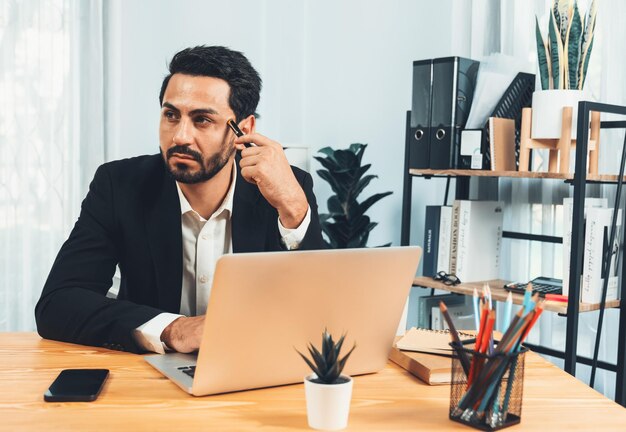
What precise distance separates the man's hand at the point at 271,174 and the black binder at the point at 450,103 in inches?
39.4

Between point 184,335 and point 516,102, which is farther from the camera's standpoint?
point 516,102

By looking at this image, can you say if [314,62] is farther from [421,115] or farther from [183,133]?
[183,133]

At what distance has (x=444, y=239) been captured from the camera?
2664 millimetres

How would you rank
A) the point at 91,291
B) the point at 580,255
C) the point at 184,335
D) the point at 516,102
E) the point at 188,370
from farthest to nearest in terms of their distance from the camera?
1. the point at 516,102
2. the point at 580,255
3. the point at 91,291
4. the point at 184,335
5. the point at 188,370

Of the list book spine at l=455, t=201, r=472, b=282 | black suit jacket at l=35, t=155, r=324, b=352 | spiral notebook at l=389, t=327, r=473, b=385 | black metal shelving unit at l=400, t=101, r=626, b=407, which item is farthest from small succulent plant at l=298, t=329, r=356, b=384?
book spine at l=455, t=201, r=472, b=282

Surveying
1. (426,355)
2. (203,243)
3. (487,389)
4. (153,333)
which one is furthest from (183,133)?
(487,389)

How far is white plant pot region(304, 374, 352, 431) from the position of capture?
91 centimetres

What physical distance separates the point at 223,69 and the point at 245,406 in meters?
1.02

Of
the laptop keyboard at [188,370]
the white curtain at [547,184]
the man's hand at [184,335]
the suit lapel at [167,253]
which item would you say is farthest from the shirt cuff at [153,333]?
the white curtain at [547,184]

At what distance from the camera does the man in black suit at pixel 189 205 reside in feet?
5.47

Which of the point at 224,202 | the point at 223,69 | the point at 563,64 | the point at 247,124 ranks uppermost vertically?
the point at 563,64

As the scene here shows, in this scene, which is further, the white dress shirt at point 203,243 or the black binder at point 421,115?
the black binder at point 421,115

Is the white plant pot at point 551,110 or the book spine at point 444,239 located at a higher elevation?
the white plant pot at point 551,110

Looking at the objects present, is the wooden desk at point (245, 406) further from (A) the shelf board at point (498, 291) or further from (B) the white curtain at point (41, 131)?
(B) the white curtain at point (41, 131)
